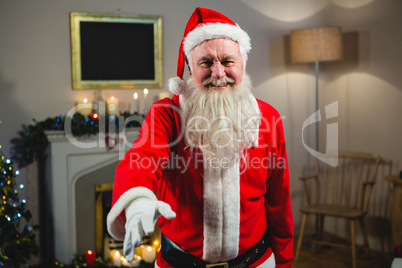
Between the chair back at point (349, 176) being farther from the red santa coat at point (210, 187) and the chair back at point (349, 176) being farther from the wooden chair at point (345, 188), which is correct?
the red santa coat at point (210, 187)

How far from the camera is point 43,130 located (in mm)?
3227

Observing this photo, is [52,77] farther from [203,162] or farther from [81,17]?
[203,162]

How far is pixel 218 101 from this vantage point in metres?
1.42

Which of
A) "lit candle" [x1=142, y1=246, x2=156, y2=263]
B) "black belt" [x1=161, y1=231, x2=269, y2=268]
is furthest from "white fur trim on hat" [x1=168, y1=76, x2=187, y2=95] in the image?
"lit candle" [x1=142, y1=246, x2=156, y2=263]

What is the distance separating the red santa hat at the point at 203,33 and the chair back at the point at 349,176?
2420 mm

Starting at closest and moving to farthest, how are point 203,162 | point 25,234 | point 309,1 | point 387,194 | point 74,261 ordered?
point 203,162 < point 25,234 < point 74,261 < point 387,194 < point 309,1

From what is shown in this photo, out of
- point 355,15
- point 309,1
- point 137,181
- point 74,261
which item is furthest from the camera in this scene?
point 309,1

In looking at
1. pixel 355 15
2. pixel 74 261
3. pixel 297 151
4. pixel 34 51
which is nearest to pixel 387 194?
pixel 297 151

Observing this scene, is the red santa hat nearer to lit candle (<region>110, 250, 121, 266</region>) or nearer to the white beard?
the white beard

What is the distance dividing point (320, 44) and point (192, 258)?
274cm

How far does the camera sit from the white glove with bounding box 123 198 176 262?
35.0 inches

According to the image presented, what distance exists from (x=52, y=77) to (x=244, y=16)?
5.94 ft

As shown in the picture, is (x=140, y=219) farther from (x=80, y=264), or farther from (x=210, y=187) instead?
(x=80, y=264)

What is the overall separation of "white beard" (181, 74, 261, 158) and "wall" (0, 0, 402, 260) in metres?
2.29
